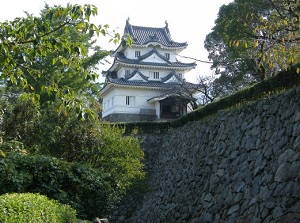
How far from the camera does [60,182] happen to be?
33.5ft

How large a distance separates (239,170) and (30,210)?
576 cm

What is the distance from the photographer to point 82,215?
10078mm

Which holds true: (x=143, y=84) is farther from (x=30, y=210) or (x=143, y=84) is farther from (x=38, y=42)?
(x=38, y=42)

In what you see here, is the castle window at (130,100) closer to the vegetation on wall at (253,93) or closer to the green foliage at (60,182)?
the vegetation on wall at (253,93)

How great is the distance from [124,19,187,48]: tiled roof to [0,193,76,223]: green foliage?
90.8 feet

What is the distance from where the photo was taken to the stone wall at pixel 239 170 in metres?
8.05

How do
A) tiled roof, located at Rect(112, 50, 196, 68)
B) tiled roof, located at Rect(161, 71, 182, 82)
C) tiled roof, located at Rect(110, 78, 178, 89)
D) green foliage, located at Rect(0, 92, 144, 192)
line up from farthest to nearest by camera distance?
tiled roof, located at Rect(161, 71, 182, 82)
tiled roof, located at Rect(112, 50, 196, 68)
tiled roof, located at Rect(110, 78, 178, 89)
green foliage, located at Rect(0, 92, 144, 192)

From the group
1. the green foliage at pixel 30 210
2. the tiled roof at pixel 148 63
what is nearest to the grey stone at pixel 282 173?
the green foliage at pixel 30 210

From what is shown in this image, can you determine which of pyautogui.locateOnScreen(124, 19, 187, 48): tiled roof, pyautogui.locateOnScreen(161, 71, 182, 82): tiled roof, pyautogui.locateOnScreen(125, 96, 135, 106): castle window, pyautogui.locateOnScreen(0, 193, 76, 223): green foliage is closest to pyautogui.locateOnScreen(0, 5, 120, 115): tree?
pyautogui.locateOnScreen(0, 193, 76, 223): green foliage

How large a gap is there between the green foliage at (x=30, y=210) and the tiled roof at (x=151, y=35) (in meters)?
27.7

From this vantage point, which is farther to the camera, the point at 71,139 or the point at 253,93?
the point at 71,139

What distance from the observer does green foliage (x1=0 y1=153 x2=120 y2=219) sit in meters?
9.28

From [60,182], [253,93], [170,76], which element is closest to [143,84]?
[170,76]

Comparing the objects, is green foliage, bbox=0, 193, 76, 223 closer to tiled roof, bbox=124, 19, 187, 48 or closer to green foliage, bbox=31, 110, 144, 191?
green foliage, bbox=31, 110, 144, 191
